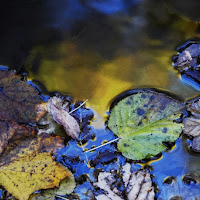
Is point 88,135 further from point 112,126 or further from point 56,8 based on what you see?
point 56,8

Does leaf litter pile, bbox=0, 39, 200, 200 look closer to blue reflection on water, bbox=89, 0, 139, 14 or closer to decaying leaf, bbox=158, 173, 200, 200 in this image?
decaying leaf, bbox=158, 173, 200, 200

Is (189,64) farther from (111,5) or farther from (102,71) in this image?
(111,5)

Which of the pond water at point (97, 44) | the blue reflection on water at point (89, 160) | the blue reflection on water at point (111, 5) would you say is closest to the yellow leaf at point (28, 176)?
the blue reflection on water at point (89, 160)

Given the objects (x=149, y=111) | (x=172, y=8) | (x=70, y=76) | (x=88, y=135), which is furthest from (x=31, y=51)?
(x=172, y=8)

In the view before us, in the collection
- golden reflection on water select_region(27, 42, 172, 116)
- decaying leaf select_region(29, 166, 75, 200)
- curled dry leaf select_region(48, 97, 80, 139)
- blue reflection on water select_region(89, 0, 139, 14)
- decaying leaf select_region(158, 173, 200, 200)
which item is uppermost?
blue reflection on water select_region(89, 0, 139, 14)

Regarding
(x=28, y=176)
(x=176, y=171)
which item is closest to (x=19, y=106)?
(x=28, y=176)

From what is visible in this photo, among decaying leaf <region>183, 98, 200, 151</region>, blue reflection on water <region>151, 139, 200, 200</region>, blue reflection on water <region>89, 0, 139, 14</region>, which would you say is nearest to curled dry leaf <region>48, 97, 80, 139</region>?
blue reflection on water <region>151, 139, 200, 200</region>

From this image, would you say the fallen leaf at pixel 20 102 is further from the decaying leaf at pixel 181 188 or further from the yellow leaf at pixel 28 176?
the decaying leaf at pixel 181 188

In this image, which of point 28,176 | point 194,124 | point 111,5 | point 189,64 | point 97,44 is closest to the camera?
point 28,176
